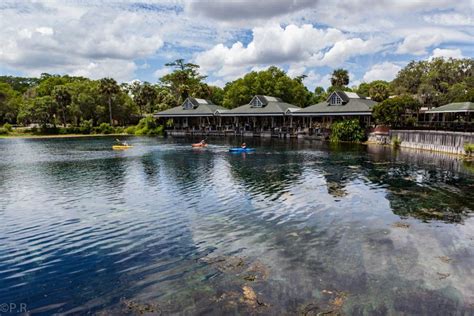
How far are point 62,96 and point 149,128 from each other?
80.6 feet

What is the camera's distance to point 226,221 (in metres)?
17.6

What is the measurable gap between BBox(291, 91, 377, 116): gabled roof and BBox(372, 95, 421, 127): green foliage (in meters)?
5.08

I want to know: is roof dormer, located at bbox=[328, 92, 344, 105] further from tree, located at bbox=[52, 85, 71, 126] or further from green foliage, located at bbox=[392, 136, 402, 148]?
tree, located at bbox=[52, 85, 71, 126]

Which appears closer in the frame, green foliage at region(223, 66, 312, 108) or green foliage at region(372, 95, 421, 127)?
green foliage at region(372, 95, 421, 127)

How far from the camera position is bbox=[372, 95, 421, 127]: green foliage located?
53.6m

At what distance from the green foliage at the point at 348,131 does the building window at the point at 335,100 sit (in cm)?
691

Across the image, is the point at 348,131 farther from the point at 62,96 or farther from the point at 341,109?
the point at 62,96

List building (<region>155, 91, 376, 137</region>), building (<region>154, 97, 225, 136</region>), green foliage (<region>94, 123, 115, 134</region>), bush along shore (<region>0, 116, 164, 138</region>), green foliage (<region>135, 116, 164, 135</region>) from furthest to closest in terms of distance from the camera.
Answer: green foliage (<region>94, 123, 115, 134</region>), bush along shore (<region>0, 116, 164, 138</region>), green foliage (<region>135, 116, 164, 135</region>), building (<region>154, 97, 225, 136</region>), building (<region>155, 91, 376, 137</region>)

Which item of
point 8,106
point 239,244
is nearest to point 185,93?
point 8,106

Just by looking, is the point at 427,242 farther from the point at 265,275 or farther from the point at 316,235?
the point at 265,275

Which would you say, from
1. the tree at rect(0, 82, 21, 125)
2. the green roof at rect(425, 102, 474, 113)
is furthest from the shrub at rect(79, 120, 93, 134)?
the green roof at rect(425, 102, 474, 113)

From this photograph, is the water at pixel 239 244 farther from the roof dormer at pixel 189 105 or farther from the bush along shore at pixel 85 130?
the bush along shore at pixel 85 130

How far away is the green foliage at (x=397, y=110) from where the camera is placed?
53.6 meters

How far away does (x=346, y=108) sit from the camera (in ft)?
214
